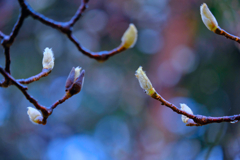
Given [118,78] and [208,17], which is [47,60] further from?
[118,78]

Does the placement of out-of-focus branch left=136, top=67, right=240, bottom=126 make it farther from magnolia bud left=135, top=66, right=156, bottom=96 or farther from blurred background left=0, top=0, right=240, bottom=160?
blurred background left=0, top=0, right=240, bottom=160

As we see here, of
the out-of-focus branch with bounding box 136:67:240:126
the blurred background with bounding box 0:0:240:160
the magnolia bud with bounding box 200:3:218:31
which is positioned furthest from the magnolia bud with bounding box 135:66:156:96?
the blurred background with bounding box 0:0:240:160

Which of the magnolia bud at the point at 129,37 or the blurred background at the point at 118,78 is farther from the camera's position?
the blurred background at the point at 118,78

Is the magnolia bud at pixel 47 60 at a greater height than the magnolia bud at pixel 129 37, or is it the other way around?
the magnolia bud at pixel 129 37

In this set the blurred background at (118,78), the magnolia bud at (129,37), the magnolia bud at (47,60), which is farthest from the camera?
the blurred background at (118,78)

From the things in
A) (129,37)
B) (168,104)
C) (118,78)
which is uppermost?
(129,37)

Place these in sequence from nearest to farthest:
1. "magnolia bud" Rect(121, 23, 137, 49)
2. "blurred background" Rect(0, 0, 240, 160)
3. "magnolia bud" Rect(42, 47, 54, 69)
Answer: "magnolia bud" Rect(121, 23, 137, 49), "magnolia bud" Rect(42, 47, 54, 69), "blurred background" Rect(0, 0, 240, 160)

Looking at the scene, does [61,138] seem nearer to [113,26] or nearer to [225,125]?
[113,26]

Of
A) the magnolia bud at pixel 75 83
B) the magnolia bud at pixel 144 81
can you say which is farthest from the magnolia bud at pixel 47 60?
the magnolia bud at pixel 144 81

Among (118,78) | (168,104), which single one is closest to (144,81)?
(168,104)

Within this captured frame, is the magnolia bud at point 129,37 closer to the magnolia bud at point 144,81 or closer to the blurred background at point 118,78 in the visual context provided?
the magnolia bud at point 144,81
